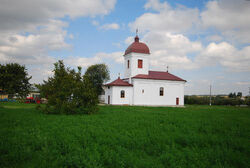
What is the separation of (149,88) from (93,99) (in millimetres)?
19673

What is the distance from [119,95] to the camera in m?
32.3

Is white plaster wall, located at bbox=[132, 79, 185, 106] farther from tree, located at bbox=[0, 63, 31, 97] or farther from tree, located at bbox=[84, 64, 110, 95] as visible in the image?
tree, located at bbox=[0, 63, 31, 97]

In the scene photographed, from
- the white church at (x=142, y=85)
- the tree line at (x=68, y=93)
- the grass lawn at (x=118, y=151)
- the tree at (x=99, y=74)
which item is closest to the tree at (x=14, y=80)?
the tree at (x=99, y=74)

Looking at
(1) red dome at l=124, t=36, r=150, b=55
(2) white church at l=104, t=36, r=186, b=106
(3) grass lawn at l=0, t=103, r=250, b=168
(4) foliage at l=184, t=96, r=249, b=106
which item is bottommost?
(3) grass lawn at l=0, t=103, r=250, b=168

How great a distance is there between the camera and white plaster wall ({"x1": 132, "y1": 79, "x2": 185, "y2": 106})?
3325 cm

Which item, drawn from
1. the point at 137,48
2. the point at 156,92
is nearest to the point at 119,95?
the point at 156,92

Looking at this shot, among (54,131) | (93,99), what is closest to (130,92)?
(93,99)

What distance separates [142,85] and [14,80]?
23976mm

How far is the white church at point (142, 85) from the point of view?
3262cm

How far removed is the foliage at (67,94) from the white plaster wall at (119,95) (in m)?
16.0

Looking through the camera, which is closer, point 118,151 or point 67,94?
point 118,151

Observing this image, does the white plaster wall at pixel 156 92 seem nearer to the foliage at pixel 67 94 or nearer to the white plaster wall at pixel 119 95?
the white plaster wall at pixel 119 95

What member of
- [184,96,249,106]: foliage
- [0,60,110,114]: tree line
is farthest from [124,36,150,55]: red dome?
[0,60,110,114]: tree line

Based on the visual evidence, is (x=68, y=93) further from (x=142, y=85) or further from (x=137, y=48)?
(x=137, y=48)
